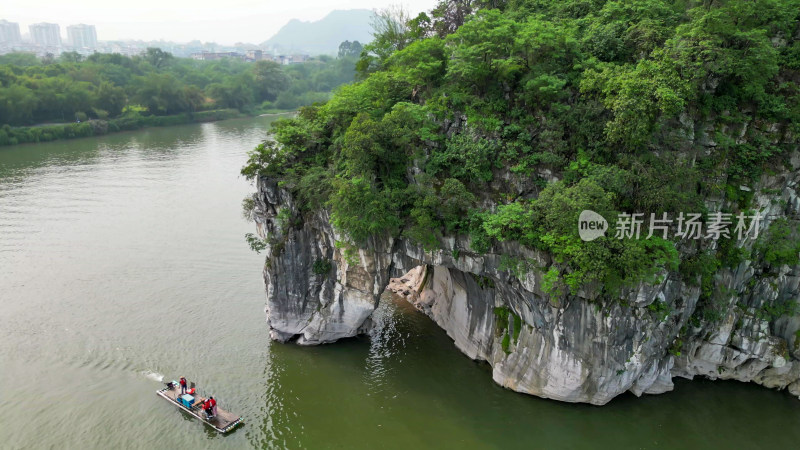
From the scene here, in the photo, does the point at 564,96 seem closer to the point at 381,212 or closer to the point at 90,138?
the point at 381,212

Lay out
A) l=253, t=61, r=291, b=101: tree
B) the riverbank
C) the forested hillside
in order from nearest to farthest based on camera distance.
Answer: the riverbank
the forested hillside
l=253, t=61, r=291, b=101: tree

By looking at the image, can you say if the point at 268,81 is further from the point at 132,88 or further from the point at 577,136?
the point at 577,136

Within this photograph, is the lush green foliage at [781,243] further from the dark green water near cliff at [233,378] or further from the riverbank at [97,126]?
the riverbank at [97,126]

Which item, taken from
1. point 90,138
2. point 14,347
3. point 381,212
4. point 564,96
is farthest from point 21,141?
point 564,96

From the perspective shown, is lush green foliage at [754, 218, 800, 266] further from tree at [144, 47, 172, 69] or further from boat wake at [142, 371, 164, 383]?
tree at [144, 47, 172, 69]

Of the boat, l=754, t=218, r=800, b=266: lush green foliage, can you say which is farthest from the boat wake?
l=754, t=218, r=800, b=266: lush green foliage

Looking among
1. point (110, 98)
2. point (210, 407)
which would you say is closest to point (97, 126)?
point (110, 98)

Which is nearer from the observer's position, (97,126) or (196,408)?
(196,408)
